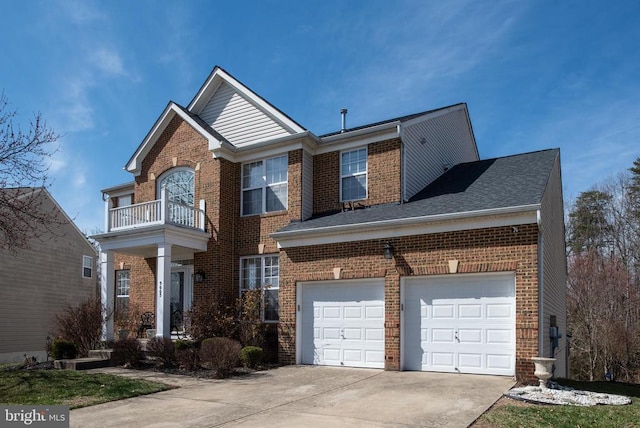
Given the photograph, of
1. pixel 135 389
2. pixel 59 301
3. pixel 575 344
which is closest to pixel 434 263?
pixel 135 389

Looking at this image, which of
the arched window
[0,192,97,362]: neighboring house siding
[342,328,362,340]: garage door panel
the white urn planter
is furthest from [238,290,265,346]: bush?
[0,192,97,362]: neighboring house siding

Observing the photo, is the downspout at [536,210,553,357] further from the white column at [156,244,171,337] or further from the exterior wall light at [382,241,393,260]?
the white column at [156,244,171,337]

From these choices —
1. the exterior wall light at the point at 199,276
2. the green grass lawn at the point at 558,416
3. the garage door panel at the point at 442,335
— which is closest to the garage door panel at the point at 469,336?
the garage door panel at the point at 442,335

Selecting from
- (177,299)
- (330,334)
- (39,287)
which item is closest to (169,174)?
(177,299)

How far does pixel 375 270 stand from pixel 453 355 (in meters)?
2.77

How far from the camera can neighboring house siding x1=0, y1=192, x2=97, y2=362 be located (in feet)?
78.4

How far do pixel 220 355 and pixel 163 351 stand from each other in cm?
240

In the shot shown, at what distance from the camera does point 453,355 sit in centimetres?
1244

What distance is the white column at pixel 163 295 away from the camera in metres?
15.4

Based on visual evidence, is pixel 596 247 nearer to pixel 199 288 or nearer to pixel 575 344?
pixel 575 344

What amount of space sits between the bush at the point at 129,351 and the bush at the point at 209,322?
1.58 m

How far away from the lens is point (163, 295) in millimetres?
15555

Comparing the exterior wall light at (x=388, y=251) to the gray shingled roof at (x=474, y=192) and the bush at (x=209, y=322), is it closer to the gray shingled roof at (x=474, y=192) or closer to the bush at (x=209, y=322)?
the gray shingled roof at (x=474, y=192)

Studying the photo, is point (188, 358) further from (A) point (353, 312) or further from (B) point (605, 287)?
(B) point (605, 287)
